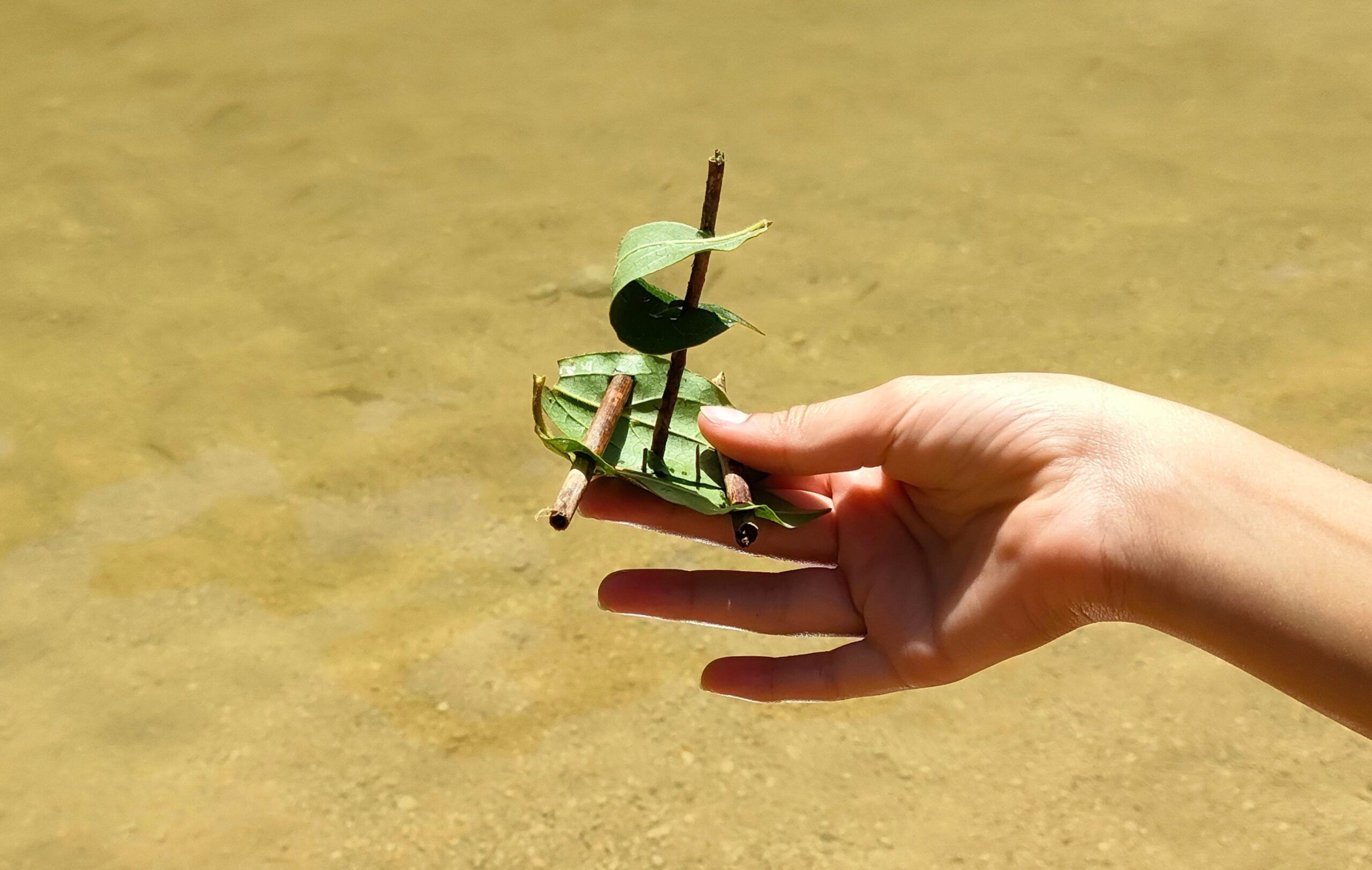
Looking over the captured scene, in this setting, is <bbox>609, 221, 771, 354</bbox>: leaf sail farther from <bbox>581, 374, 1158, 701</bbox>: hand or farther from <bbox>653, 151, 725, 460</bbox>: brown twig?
<bbox>581, 374, 1158, 701</bbox>: hand

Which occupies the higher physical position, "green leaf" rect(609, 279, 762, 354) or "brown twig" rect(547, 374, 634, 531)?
"green leaf" rect(609, 279, 762, 354)

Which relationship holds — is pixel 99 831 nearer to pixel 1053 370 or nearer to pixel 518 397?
pixel 518 397

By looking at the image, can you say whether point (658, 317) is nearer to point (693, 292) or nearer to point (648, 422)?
point (693, 292)

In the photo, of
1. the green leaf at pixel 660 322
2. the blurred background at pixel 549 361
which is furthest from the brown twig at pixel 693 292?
the blurred background at pixel 549 361

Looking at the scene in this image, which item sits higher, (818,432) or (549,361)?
(818,432)

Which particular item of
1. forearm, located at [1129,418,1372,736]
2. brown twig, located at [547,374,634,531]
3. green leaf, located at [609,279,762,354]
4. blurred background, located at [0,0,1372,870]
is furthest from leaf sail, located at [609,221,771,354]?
blurred background, located at [0,0,1372,870]

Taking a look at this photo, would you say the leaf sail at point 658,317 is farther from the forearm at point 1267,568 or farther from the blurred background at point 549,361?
the blurred background at point 549,361

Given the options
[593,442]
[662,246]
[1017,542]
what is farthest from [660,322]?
[1017,542]
